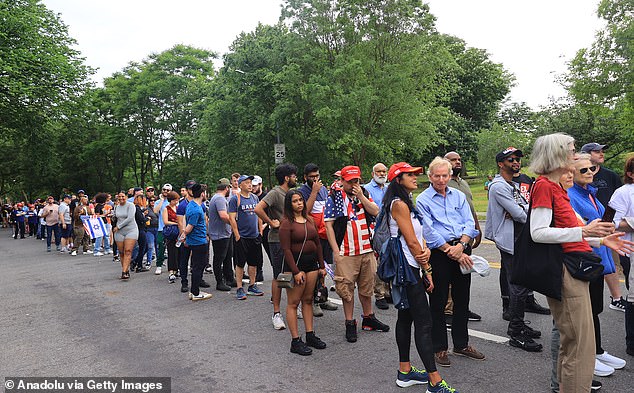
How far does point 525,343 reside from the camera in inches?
186

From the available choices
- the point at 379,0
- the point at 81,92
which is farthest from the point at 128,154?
the point at 379,0

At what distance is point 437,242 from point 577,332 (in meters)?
1.43

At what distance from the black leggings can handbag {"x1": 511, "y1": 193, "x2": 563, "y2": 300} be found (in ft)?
2.68

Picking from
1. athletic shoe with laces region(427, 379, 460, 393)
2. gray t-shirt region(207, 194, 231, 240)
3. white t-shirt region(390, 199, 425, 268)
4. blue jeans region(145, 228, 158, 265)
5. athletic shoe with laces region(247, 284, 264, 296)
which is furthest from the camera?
blue jeans region(145, 228, 158, 265)

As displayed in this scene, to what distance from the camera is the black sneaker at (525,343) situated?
466 centimetres

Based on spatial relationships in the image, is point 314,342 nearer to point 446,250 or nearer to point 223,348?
point 223,348

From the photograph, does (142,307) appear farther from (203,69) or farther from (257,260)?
(203,69)

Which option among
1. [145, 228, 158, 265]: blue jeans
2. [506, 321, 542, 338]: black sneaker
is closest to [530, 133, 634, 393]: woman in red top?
[506, 321, 542, 338]: black sneaker

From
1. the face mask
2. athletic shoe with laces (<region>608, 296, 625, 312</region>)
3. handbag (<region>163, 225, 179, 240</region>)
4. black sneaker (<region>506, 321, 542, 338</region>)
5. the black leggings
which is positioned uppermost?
the face mask

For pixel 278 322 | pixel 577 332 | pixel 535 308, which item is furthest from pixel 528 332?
pixel 278 322

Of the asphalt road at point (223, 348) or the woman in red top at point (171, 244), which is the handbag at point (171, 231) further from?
the asphalt road at point (223, 348)

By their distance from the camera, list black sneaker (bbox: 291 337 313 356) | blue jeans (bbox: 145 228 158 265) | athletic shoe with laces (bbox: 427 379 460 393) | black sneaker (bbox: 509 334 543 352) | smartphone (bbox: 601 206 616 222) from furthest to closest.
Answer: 1. blue jeans (bbox: 145 228 158 265)
2. black sneaker (bbox: 291 337 313 356)
3. smartphone (bbox: 601 206 616 222)
4. black sneaker (bbox: 509 334 543 352)
5. athletic shoe with laces (bbox: 427 379 460 393)

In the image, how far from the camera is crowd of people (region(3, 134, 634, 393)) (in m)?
3.21

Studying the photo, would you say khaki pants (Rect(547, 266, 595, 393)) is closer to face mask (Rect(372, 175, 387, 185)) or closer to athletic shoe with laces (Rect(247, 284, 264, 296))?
face mask (Rect(372, 175, 387, 185))
